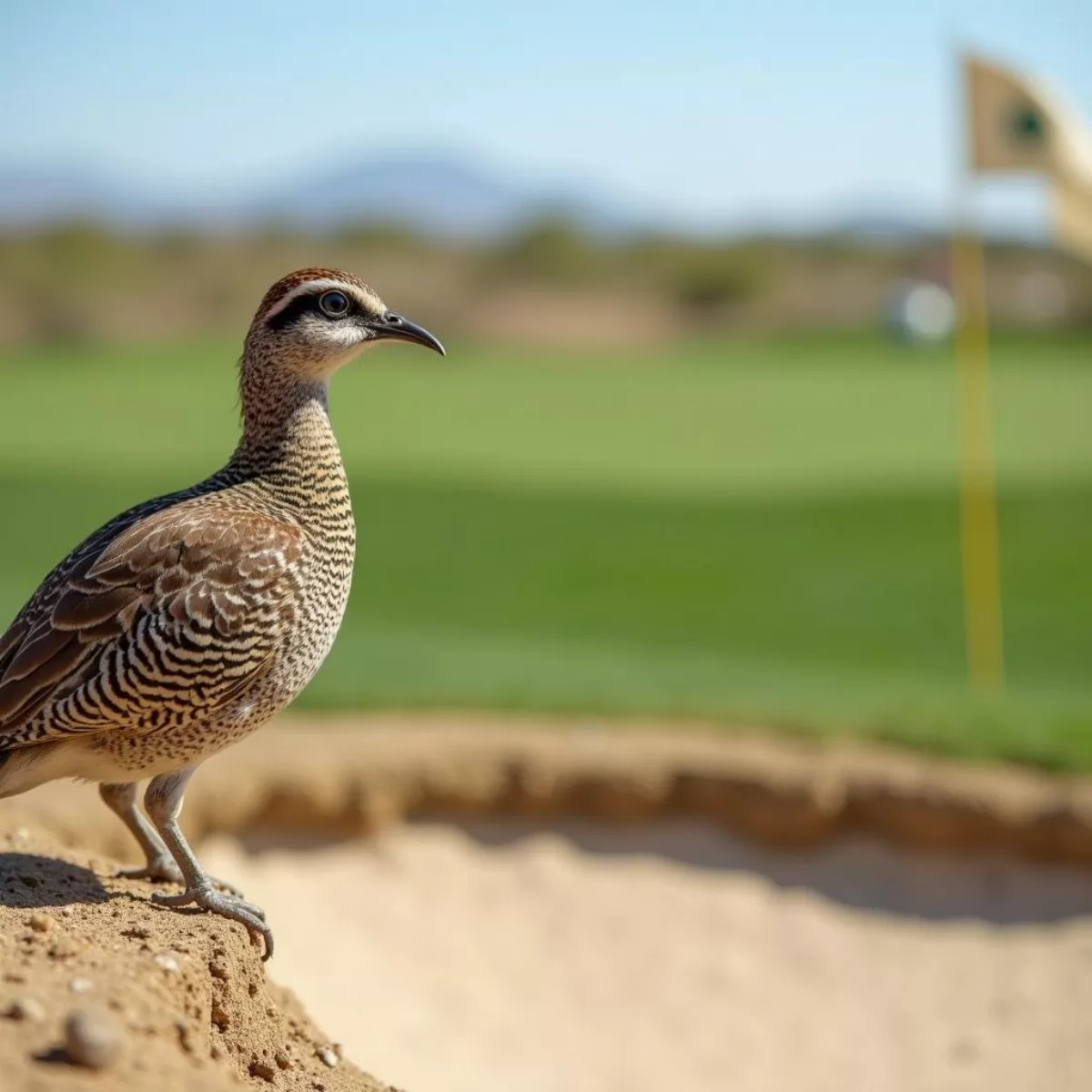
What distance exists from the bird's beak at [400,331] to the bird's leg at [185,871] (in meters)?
1.23

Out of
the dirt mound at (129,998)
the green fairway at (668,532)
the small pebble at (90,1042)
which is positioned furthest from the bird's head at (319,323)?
the green fairway at (668,532)

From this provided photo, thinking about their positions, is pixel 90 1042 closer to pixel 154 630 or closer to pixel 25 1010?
pixel 25 1010

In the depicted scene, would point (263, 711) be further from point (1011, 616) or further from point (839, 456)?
point (839, 456)

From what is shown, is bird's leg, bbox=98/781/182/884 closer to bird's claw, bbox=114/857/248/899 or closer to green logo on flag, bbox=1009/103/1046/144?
bird's claw, bbox=114/857/248/899

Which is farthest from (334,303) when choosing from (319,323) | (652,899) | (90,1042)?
(652,899)

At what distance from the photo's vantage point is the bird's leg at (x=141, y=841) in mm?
4414

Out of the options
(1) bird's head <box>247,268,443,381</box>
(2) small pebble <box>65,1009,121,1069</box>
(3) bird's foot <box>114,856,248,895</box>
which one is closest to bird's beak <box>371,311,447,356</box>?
(1) bird's head <box>247,268,443,381</box>

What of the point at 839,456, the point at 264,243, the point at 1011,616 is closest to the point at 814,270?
the point at 264,243

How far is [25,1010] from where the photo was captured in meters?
2.82

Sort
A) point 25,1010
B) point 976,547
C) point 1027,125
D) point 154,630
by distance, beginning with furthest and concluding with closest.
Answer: point 976,547, point 1027,125, point 154,630, point 25,1010

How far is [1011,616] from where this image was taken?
10758mm

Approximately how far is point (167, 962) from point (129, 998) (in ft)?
0.93

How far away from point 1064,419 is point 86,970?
2045cm

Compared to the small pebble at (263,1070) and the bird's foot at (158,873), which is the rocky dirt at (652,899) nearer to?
the bird's foot at (158,873)
